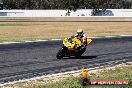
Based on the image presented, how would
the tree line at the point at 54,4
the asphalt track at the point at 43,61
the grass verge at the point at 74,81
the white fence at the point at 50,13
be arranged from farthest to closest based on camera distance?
the tree line at the point at 54,4
the white fence at the point at 50,13
the asphalt track at the point at 43,61
the grass verge at the point at 74,81

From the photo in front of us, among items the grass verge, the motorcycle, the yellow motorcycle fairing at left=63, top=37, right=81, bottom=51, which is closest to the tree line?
the motorcycle

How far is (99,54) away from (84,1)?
106262 mm

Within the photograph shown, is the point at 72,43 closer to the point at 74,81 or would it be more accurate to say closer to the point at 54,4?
the point at 74,81

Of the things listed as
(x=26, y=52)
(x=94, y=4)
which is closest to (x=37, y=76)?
(x=26, y=52)

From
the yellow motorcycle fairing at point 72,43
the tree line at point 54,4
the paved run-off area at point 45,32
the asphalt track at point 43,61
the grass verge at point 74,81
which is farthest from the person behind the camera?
the tree line at point 54,4

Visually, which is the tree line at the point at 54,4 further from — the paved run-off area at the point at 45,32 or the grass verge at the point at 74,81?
the grass verge at the point at 74,81

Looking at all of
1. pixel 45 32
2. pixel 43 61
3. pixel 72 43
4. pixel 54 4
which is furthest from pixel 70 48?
pixel 54 4

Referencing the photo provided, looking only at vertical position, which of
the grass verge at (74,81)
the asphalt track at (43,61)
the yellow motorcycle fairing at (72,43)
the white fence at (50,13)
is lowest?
the white fence at (50,13)

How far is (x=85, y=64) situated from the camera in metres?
17.1

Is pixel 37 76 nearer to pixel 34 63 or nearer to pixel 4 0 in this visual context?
pixel 34 63

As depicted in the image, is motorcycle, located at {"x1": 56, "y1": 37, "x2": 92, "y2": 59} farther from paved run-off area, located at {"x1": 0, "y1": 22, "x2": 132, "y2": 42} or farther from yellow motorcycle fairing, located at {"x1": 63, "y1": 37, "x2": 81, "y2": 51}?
paved run-off area, located at {"x1": 0, "y1": 22, "x2": 132, "y2": 42}

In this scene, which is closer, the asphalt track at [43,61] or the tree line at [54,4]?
the asphalt track at [43,61]

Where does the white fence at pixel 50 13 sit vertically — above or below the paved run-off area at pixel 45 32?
below

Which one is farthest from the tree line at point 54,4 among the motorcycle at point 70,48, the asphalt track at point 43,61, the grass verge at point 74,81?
the grass verge at point 74,81
